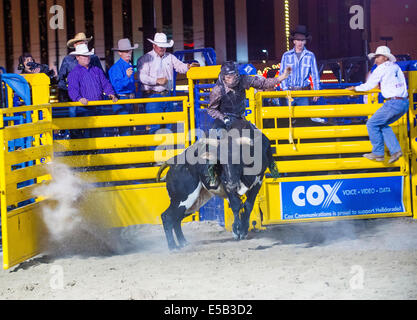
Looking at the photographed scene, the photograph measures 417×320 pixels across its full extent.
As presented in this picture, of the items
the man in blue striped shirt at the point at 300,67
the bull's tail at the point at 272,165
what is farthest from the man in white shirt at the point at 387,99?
the man in blue striped shirt at the point at 300,67

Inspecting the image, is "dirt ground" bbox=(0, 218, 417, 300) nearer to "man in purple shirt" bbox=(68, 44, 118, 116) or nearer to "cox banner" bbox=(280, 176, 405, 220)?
"cox banner" bbox=(280, 176, 405, 220)

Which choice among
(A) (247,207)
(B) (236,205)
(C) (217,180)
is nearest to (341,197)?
(A) (247,207)

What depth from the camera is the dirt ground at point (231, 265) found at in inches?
207

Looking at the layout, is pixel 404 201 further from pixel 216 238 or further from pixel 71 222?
pixel 71 222

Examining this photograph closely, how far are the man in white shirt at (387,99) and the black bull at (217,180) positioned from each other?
1310 millimetres

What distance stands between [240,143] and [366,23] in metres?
7.47

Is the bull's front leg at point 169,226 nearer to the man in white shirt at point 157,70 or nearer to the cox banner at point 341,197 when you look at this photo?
the cox banner at point 341,197

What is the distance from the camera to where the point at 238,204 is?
6.89m

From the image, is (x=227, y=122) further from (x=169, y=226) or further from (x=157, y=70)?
(x=157, y=70)

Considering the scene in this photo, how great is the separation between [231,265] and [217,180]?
1.10 metres

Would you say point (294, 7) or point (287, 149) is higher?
point (294, 7)

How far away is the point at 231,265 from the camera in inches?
240

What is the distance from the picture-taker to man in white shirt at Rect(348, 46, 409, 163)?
7.54 metres
